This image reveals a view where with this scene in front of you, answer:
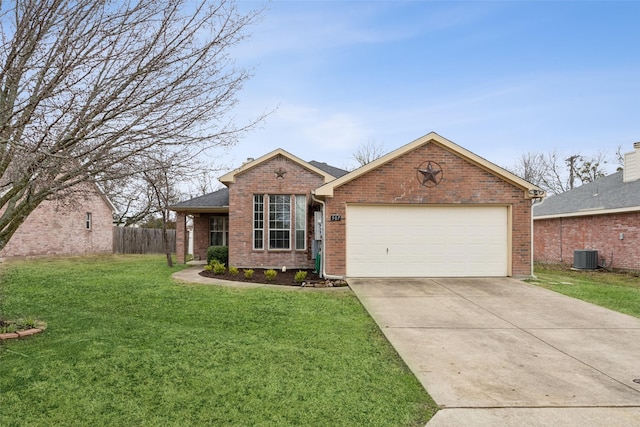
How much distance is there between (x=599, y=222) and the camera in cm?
1753

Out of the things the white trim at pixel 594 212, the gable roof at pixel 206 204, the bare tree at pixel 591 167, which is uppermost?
the bare tree at pixel 591 167

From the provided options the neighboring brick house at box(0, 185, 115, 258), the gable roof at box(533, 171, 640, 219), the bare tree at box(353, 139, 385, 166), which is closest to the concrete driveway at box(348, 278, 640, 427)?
the gable roof at box(533, 171, 640, 219)

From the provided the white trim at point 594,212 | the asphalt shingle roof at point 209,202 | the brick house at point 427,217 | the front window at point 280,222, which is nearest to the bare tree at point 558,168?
the white trim at point 594,212

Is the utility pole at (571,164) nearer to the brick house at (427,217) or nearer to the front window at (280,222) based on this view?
the brick house at (427,217)

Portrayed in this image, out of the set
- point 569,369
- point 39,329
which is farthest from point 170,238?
point 569,369

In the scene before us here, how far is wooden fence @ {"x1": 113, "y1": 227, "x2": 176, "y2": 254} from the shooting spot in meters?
26.2

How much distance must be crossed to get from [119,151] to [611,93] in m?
18.8

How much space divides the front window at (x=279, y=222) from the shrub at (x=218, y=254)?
198 centimetres

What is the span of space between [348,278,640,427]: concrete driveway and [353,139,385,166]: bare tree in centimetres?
2849

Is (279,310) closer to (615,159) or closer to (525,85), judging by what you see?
(525,85)

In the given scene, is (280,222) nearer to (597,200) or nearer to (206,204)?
(206,204)

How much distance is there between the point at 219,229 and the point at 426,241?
32.5 ft

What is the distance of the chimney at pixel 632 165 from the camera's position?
1794 cm

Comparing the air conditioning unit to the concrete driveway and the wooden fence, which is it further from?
the wooden fence
